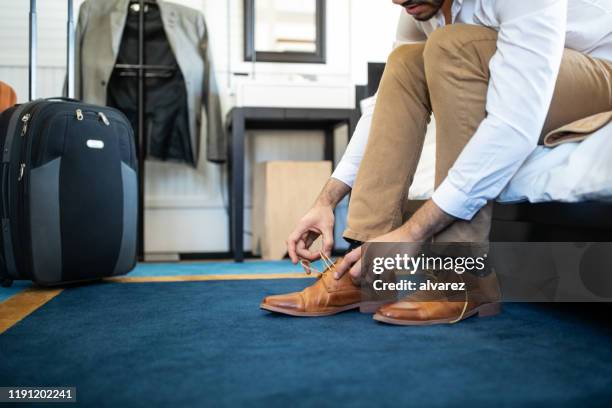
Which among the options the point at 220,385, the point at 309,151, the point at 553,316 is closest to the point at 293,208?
the point at 309,151

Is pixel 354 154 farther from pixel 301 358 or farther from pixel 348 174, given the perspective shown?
pixel 301 358

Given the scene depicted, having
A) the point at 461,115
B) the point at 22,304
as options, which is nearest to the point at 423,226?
the point at 461,115

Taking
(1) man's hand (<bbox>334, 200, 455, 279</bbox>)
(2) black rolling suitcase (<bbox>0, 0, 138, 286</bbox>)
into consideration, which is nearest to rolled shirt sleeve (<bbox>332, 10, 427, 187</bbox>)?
(1) man's hand (<bbox>334, 200, 455, 279</bbox>)

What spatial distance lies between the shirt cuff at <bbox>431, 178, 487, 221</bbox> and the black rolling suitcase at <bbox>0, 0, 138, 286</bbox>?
2.89ft

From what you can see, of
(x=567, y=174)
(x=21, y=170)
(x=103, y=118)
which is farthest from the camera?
(x=103, y=118)

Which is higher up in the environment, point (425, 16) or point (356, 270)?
point (425, 16)

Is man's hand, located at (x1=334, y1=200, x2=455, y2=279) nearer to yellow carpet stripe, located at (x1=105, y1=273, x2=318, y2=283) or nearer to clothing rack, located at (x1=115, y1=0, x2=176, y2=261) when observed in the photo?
yellow carpet stripe, located at (x1=105, y1=273, x2=318, y2=283)

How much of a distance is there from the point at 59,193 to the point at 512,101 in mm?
989

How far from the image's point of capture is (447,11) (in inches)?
39.7

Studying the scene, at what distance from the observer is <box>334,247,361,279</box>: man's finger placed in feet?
2.95

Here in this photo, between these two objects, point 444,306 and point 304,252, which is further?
point 304,252

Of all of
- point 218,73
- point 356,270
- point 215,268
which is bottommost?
point 215,268

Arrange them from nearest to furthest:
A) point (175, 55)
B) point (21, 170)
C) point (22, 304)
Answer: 1. point (22, 304)
2. point (21, 170)
3. point (175, 55)

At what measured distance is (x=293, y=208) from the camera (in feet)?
7.47
